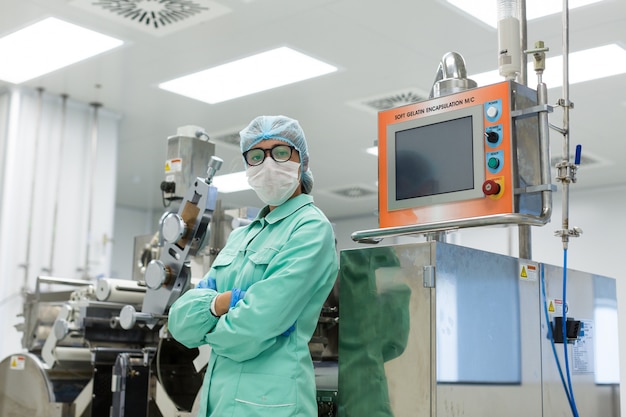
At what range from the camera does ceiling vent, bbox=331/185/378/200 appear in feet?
30.4

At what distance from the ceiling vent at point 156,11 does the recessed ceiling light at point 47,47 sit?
0.36m

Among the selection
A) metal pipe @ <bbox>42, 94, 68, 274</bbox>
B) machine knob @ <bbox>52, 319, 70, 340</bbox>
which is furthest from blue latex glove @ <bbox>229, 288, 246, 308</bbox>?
metal pipe @ <bbox>42, 94, 68, 274</bbox>

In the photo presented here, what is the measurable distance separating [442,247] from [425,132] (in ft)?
1.62

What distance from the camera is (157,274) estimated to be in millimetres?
2887

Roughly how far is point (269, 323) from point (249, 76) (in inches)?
159

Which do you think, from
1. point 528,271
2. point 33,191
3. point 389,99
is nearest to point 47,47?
point 33,191

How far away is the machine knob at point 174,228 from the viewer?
285 centimetres

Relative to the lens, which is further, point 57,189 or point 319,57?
point 57,189

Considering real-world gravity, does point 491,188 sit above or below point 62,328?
above

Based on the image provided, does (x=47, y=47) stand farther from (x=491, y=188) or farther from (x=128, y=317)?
(x=491, y=188)

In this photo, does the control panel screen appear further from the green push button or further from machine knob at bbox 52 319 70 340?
machine knob at bbox 52 319 70 340

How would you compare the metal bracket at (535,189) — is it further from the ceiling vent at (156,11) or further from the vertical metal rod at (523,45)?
the ceiling vent at (156,11)

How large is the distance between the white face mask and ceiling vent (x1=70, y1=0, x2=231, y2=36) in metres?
2.62

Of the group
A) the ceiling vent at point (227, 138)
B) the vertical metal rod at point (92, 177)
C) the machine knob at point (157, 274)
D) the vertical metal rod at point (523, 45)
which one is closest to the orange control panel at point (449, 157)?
the vertical metal rod at point (523, 45)
